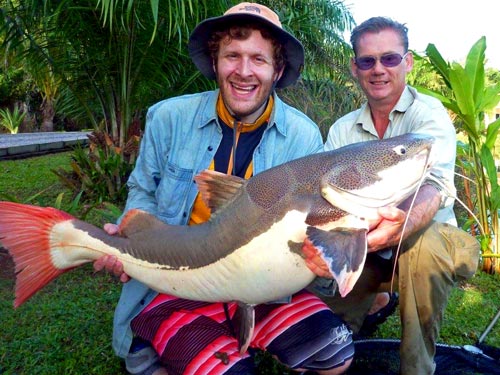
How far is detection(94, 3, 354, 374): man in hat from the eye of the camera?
97.9 inches

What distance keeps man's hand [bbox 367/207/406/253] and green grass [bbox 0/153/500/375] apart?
1.68 m

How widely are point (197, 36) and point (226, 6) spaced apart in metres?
3.61

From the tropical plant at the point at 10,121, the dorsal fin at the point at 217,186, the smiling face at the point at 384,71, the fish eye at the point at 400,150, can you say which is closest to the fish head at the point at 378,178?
the fish eye at the point at 400,150

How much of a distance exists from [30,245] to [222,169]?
110cm

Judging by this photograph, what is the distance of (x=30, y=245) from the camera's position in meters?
2.39

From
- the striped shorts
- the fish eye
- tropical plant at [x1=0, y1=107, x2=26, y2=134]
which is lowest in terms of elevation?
tropical plant at [x1=0, y1=107, x2=26, y2=134]

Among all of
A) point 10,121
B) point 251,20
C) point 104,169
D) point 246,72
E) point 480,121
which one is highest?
point 251,20

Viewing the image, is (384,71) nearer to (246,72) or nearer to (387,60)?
(387,60)

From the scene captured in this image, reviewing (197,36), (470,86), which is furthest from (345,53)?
(197,36)

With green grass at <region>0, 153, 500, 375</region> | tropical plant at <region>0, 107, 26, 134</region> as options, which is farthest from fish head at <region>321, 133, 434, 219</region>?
tropical plant at <region>0, 107, 26, 134</region>

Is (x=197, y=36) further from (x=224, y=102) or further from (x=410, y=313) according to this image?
(x=410, y=313)

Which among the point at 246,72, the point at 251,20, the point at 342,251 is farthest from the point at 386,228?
the point at 251,20

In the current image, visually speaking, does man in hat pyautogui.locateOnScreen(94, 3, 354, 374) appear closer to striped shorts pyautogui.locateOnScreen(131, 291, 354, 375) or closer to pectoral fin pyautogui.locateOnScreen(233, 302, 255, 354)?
striped shorts pyautogui.locateOnScreen(131, 291, 354, 375)

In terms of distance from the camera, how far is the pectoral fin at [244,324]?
2.30 m
